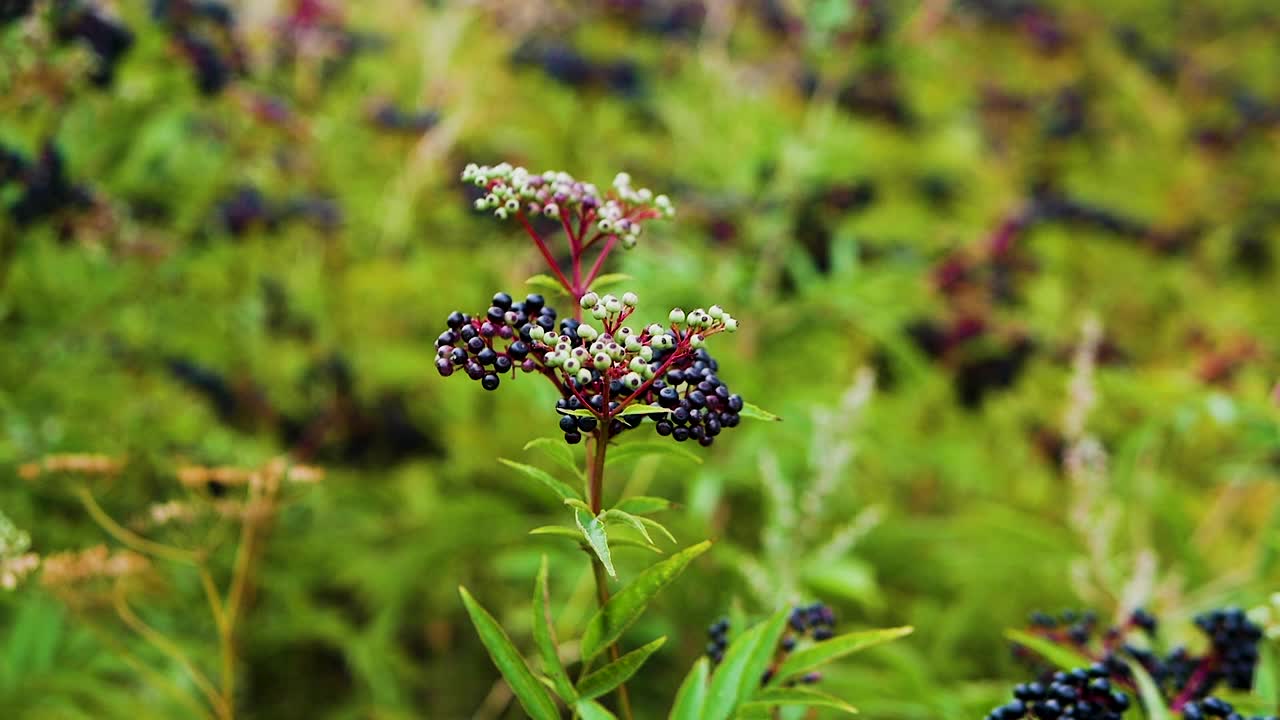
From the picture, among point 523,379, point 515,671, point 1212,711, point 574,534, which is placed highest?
point 523,379

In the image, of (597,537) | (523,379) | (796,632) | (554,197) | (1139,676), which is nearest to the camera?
(597,537)

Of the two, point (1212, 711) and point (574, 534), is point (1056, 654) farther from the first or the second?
point (574, 534)

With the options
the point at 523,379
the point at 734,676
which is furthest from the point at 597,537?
the point at 523,379

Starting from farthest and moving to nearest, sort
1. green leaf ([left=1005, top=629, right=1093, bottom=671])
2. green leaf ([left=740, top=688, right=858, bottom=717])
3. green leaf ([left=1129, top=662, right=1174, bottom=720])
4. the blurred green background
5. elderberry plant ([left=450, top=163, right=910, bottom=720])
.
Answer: the blurred green background, green leaf ([left=1005, top=629, right=1093, bottom=671]), green leaf ([left=1129, top=662, right=1174, bottom=720]), green leaf ([left=740, top=688, right=858, bottom=717]), elderberry plant ([left=450, top=163, right=910, bottom=720])

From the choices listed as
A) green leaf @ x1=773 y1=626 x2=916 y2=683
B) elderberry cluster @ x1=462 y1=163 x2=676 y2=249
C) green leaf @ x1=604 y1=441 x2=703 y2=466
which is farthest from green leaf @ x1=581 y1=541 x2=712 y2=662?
elderberry cluster @ x1=462 y1=163 x2=676 y2=249

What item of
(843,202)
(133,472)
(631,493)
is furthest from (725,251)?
(133,472)

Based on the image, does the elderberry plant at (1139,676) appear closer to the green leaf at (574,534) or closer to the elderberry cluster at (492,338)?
the green leaf at (574,534)

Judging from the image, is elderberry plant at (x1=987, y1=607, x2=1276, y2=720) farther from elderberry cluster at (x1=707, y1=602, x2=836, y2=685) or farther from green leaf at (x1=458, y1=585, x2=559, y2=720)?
green leaf at (x1=458, y1=585, x2=559, y2=720)
